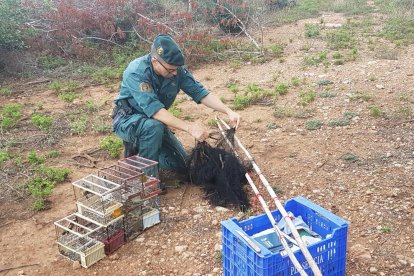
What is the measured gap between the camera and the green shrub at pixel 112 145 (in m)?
5.52

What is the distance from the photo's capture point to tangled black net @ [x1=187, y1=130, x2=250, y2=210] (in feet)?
14.0

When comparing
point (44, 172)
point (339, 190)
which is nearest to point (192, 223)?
point (339, 190)

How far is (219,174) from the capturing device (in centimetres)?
437

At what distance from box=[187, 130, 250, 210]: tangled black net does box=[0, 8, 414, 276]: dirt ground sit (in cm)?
14

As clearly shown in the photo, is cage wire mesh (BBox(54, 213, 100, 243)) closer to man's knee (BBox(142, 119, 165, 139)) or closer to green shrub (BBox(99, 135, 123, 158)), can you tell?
man's knee (BBox(142, 119, 165, 139))

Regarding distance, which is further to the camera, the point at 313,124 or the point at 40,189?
the point at 313,124

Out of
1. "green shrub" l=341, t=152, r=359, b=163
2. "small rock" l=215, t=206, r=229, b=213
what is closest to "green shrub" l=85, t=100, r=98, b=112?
"small rock" l=215, t=206, r=229, b=213

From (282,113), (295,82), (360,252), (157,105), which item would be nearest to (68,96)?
(282,113)

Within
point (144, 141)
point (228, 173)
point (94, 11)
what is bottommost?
point (228, 173)

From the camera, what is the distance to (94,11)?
34.2ft

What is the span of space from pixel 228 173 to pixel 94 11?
739cm

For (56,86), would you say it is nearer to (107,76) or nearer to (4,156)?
(107,76)

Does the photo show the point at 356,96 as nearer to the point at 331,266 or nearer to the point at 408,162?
the point at 408,162

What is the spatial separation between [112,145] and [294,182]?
7.55ft
